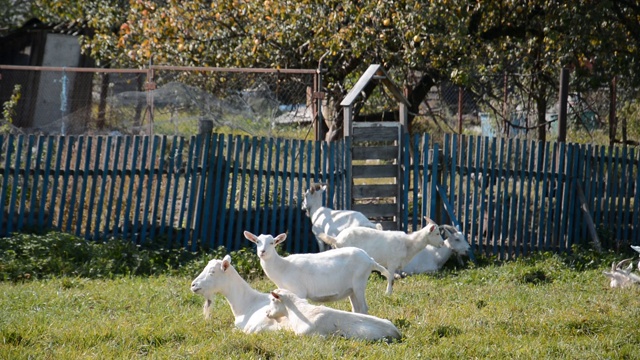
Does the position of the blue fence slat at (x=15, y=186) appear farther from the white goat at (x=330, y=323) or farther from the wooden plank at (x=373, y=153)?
the white goat at (x=330, y=323)

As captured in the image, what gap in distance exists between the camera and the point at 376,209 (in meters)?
11.2

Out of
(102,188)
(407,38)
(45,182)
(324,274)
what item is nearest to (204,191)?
(102,188)

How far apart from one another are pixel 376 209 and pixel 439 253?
1.25 meters

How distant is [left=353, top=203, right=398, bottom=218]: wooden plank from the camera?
36.5 feet

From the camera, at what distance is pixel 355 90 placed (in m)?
11.0

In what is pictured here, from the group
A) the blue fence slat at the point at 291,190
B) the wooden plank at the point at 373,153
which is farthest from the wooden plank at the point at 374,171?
the blue fence slat at the point at 291,190

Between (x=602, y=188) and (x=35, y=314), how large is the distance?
27.8ft

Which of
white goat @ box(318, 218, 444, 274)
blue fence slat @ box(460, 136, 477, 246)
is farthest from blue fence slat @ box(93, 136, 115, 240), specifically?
blue fence slat @ box(460, 136, 477, 246)

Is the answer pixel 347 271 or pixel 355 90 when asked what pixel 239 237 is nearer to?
pixel 355 90

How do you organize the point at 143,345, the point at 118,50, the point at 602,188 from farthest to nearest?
the point at 118,50
the point at 602,188
the point at 143,345

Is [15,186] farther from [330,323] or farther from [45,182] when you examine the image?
[330,323]

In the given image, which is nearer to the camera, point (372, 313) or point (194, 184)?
point (372, 313)

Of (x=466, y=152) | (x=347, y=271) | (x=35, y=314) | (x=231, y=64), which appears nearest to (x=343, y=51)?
(x=231, y=64)

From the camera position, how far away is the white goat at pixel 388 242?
914 centimetres
